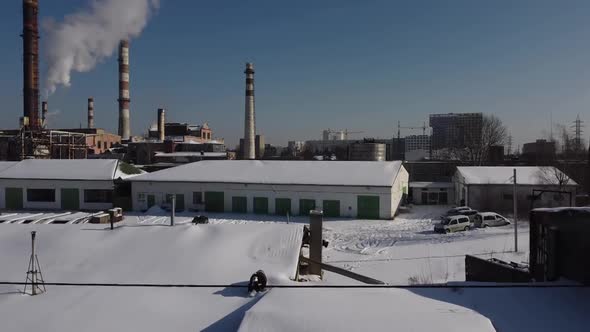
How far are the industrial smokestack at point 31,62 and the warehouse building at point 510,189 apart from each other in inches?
1675

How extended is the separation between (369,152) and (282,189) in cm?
2388

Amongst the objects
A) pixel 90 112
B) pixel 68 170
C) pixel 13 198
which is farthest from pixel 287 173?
pixel 90 112

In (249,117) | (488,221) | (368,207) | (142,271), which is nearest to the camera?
(142,271)

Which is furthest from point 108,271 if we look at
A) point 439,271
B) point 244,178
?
point 244,178

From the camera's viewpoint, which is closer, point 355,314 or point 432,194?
point 355,314

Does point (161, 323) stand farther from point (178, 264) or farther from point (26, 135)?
point (26, 135)

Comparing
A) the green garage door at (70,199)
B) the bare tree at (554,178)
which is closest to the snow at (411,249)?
the bare tree at (554,178)

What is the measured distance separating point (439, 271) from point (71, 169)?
25945mm

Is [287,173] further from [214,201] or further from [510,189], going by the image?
[510,189]

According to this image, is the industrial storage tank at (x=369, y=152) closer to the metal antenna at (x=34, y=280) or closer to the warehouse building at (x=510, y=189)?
the warehouse building at (x=510, y=189)

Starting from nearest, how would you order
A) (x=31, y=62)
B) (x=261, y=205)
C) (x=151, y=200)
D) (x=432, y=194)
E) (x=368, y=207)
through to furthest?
(x=368, y=207)
(x=261, y=205)
(x=151, y=200)
(x=432, y=194)
(x=31, y=62)

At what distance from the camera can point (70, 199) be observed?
27047mm

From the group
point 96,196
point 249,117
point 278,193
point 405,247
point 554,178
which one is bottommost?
point 405,247

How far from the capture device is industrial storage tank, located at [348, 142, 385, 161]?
4607 centimetres
